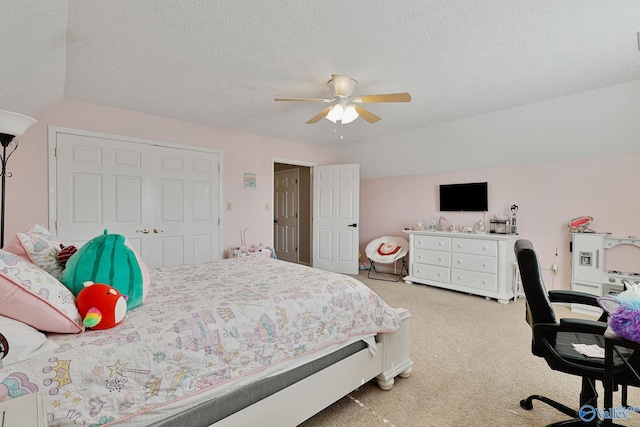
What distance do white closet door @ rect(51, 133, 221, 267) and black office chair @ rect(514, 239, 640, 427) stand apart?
384 centimetres

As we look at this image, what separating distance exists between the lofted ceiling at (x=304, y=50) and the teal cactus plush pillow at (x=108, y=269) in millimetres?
1319

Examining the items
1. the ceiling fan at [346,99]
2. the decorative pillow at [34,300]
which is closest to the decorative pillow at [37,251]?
the decorative pillow at [34,300]

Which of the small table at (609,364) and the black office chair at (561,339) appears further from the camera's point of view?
the black office chair at (561,339)

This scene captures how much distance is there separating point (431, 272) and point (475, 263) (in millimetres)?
654

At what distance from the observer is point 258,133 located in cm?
473

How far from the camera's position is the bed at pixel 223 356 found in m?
0.99

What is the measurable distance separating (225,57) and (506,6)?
1986mm

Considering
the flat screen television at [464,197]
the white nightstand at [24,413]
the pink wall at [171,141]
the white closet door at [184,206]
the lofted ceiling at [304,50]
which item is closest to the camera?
the white nightstand at [24,413]

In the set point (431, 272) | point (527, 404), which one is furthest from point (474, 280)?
point (527, 404)

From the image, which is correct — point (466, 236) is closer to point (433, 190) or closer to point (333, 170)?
point (433, 190)

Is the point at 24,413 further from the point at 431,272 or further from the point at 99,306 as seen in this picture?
the point at 431,272

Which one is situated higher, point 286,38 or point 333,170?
point 286,38

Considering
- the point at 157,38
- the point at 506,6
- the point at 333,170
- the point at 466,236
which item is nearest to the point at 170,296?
the point at 157,38

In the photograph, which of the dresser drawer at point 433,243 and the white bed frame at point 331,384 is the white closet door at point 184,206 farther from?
the white bed frame at point 331,384
